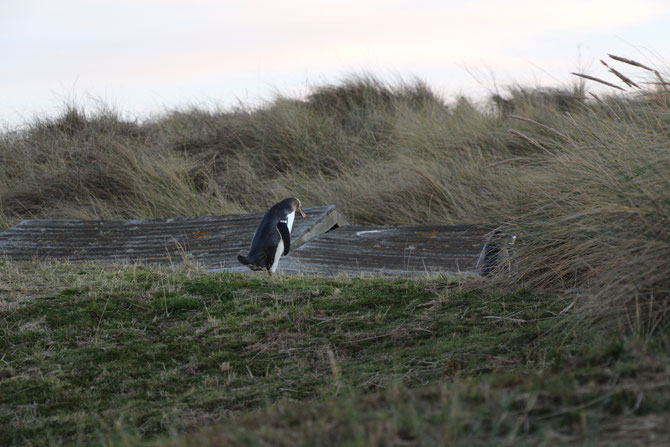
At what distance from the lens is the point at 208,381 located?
150 inches

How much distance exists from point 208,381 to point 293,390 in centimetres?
52

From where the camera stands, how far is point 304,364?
13.0 ft

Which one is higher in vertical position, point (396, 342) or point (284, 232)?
point (284, 232)

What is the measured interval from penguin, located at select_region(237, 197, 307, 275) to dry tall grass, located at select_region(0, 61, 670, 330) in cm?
197

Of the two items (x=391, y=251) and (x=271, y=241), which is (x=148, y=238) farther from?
(x=391, y=251)

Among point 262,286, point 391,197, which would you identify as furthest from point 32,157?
point 262,286

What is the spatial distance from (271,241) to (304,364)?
2.92 metres

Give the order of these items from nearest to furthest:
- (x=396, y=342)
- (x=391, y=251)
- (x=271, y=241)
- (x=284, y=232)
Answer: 1. (x=396, y=342)
2. (x=271, y=241)
3. (x=284, y=232)
4. (x=391, y=251)

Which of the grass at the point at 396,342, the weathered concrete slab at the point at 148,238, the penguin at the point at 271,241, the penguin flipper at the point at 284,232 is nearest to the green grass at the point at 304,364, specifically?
the grass at the point at 396,342

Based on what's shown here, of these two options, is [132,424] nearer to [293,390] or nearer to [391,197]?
[293,390]

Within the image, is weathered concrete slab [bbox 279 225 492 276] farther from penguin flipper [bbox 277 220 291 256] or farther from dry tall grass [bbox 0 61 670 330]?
dry tall grass [bbox 0 61 670 330]

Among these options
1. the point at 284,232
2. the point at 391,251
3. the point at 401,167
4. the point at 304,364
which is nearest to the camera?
the point at 304,364

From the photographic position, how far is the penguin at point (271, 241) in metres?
6.70

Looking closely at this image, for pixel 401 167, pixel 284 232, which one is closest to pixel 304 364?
pixel 284 232
